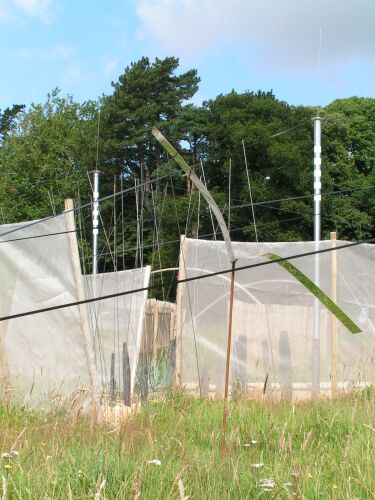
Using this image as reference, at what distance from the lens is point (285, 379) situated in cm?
653

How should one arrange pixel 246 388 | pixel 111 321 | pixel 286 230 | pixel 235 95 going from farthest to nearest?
pixel 235 95, pixel 286 230, pixel 111 321, pixel 246 388

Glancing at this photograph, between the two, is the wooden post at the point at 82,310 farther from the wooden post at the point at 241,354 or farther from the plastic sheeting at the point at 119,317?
the wooden post at the point at 241,354

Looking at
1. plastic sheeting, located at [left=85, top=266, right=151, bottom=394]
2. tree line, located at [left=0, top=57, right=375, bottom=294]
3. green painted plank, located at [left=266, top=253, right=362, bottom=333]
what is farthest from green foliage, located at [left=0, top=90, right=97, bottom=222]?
green painted plank, located at [left=266, top=253, right=362, bottom=333]

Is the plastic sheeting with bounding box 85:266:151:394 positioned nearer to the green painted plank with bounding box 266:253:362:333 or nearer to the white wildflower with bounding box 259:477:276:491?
the white wildflower with bounding box 259:477:276:491

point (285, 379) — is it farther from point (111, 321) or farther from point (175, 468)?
point (175, 468)

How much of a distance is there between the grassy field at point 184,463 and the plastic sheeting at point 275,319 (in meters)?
2.29

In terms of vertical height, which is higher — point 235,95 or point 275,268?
point 235,95

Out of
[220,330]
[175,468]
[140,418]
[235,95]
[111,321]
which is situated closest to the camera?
[175,468]

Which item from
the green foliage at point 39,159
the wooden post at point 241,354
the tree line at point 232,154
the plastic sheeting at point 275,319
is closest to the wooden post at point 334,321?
the plastic sheeting at point 275,319

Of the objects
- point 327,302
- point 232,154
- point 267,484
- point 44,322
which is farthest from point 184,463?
point 232,154

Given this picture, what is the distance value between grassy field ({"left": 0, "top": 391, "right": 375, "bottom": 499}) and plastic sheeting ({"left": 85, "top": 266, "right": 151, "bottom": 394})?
6.93 ft

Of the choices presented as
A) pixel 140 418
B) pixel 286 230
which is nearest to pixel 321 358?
pixel 140 418

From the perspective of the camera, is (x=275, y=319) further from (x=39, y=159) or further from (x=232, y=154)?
(x=39, y=159)

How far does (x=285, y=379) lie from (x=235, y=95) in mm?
22458
